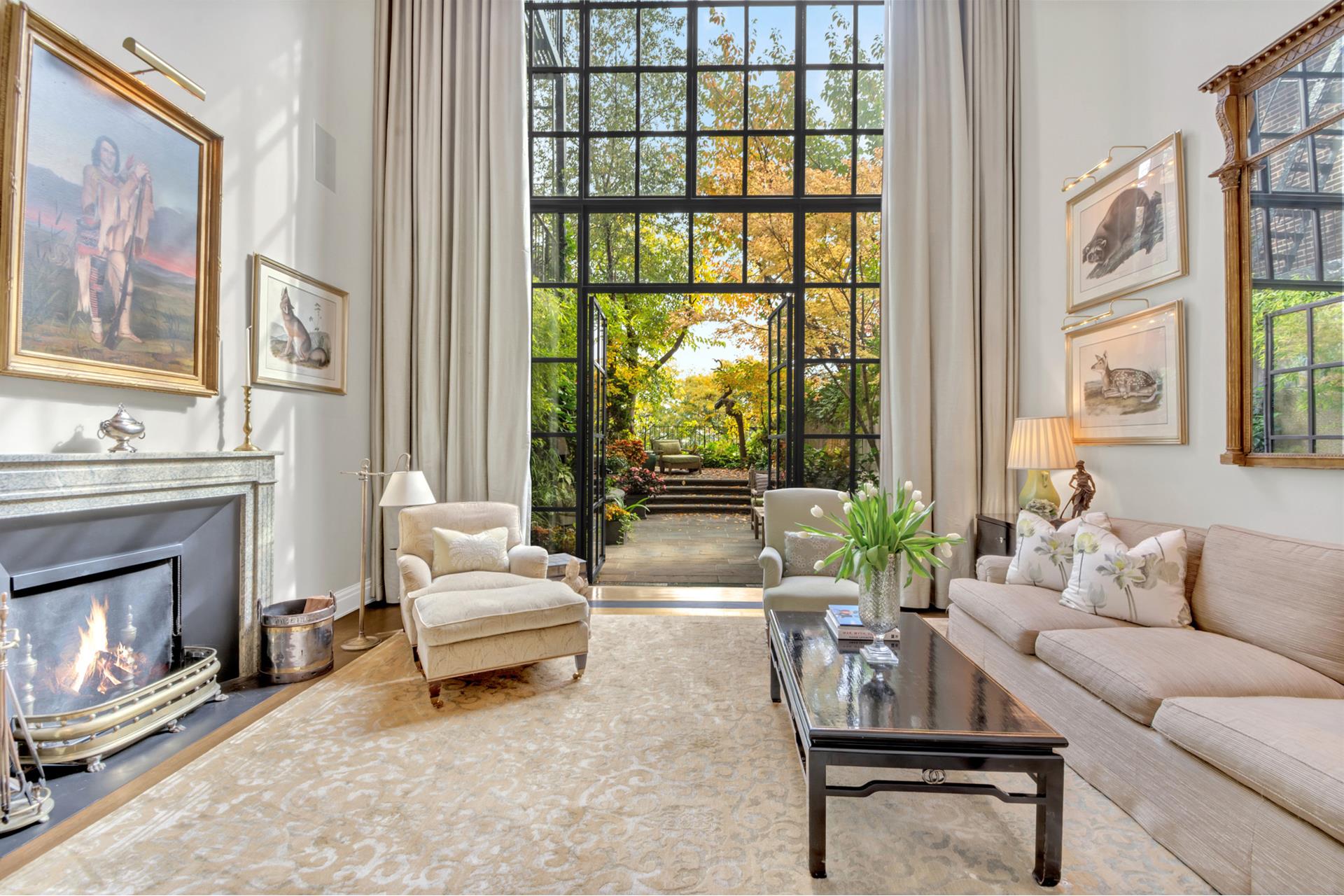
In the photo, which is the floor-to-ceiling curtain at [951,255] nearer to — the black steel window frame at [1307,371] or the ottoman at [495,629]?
the black steel window frame at [1307,371]

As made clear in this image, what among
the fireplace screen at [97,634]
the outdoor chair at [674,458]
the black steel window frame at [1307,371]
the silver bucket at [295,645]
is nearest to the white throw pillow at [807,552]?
the black steel window frame at [1307,371]

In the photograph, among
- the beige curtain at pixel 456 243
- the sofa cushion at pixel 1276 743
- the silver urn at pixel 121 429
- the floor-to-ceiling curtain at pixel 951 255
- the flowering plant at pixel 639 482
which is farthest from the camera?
the flowering plant at pixel 639 482

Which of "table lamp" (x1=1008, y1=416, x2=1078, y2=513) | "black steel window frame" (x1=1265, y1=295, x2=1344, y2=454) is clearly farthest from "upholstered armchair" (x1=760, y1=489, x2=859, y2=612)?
"black steel window frame" (x1=1265, y1=295, x2=1344, y2=454)

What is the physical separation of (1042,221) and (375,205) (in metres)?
4.98

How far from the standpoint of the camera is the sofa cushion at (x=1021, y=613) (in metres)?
2.54

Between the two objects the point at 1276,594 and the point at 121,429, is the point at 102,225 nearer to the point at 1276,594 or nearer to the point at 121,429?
the point at 121,429

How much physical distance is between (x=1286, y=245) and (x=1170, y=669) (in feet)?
6.40

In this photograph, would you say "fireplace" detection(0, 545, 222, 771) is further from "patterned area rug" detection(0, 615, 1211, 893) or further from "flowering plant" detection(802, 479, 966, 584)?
"flowering plant" detection(802, 479, 966, 584)

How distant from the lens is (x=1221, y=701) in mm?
1764

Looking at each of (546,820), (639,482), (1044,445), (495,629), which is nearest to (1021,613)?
(1044,445)

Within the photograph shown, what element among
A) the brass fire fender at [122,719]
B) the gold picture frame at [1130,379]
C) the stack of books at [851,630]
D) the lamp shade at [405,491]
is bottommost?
the brass fire fender at [122,719]

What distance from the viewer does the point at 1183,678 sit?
6.25 feet

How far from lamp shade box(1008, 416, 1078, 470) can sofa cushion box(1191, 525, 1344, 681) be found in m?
1.12

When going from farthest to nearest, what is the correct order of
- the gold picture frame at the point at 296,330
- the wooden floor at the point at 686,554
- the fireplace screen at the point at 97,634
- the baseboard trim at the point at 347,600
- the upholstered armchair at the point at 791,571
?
1. the wooden floor at the point at 686,554
2. the baseboard trim at the point at 347,600
3. the gold picture frame at the point at 296,330
4. the upholstered armchair at the point at 791,571
5. the fireplace screen at the point at 97,634
